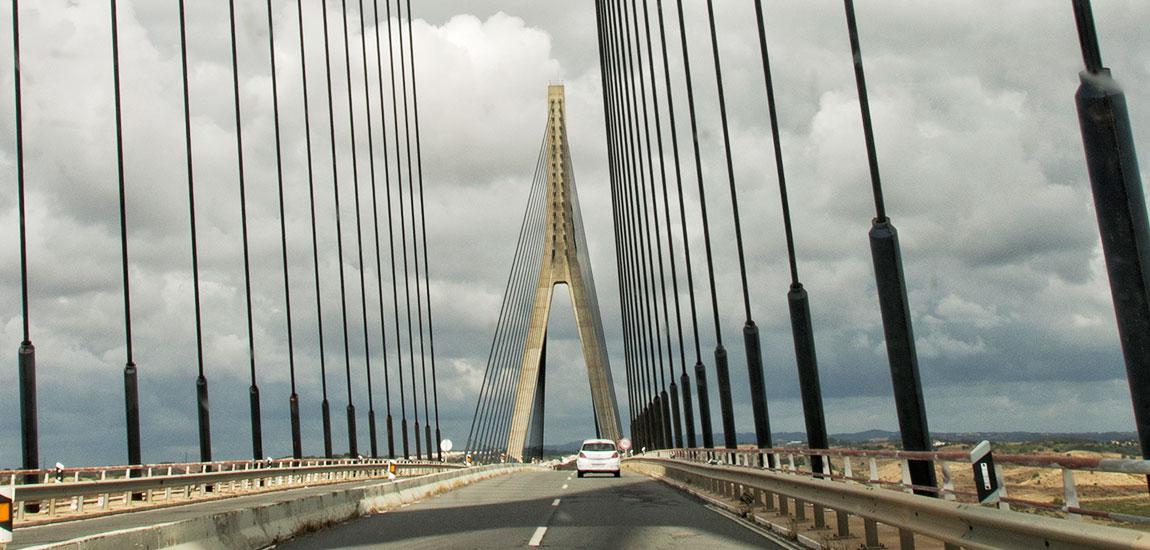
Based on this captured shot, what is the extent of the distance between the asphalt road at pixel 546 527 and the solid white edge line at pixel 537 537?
11 mm

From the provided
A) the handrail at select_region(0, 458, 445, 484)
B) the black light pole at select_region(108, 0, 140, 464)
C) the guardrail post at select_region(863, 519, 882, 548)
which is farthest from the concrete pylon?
the guardrail post at select_region(863, 519, 882, 548)

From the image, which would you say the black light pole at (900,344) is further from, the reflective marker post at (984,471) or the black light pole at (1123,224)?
the reflective marker post at (984,471)

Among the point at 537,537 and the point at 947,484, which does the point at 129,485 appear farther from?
the point at 947,484

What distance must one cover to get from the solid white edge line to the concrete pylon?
2301 inches

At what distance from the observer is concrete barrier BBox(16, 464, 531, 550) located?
8.70 meters

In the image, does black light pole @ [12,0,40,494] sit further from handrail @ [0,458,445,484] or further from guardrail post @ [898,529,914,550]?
guardrail post @ [898,529,914,550]

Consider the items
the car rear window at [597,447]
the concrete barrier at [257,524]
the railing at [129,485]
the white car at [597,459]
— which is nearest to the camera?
the concrete barrier at [257,524]

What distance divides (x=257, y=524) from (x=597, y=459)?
83.9ft

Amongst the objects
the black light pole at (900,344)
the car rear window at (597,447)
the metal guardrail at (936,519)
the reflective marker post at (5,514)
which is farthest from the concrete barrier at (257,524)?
the car rear window at (597,447)

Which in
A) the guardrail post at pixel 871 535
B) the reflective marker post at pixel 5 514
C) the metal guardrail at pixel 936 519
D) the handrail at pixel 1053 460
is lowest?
the guardrail post at pixel 871 535

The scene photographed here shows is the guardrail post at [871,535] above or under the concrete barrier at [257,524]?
under

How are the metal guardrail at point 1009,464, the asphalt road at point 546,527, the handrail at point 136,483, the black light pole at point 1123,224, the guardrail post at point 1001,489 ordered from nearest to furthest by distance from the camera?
1. the metal guardrail at point 1009,464
2. the guardrail post at point 1001,489
3. the black light pole at point 1123,224
4. the asphalt road at point 546,527
5. the handrail at point 136,483

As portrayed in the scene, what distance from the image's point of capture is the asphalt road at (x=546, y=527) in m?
11.9

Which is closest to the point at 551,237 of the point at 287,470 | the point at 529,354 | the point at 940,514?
the point at 529,354
